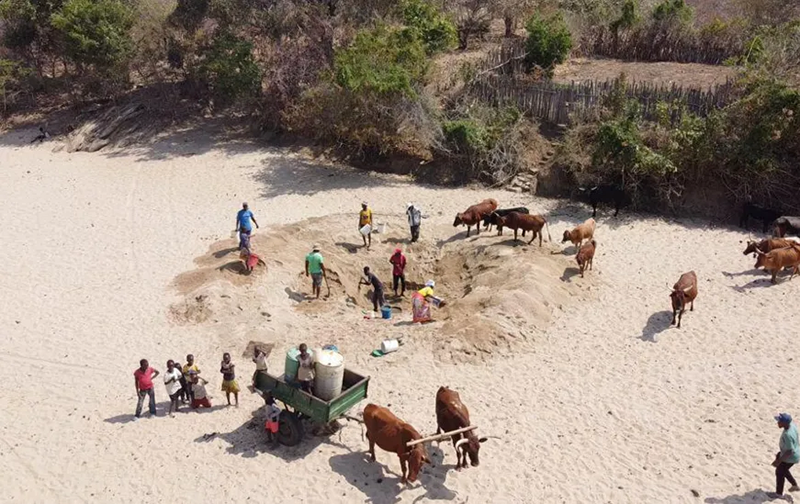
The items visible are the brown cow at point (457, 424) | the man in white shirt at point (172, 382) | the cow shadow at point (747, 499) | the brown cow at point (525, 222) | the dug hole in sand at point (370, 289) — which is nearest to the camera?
the cow shadow at point (747, 499)

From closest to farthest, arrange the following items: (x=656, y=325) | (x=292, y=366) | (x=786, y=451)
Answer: (x=786, y=451) < (x=292, y=366) < (x=656, y=325)

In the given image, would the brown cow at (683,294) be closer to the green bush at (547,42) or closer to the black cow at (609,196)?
the black cow at (609,196)

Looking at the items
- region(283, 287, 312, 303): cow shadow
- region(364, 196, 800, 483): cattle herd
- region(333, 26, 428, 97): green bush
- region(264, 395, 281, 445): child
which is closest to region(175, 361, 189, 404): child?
region(264, 395, 281, 445): child

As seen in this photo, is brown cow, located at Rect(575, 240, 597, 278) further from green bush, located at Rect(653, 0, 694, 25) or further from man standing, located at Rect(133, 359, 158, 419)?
green bush, located at Rect(653, 0, 694, 25)

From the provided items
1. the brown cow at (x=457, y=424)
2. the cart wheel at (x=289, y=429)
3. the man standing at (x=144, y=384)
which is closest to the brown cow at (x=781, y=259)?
the brown cow at (x=457, y=424)

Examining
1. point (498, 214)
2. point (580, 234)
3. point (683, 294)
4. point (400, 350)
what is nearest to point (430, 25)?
point (498, 214)

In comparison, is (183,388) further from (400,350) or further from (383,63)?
(383,63)
